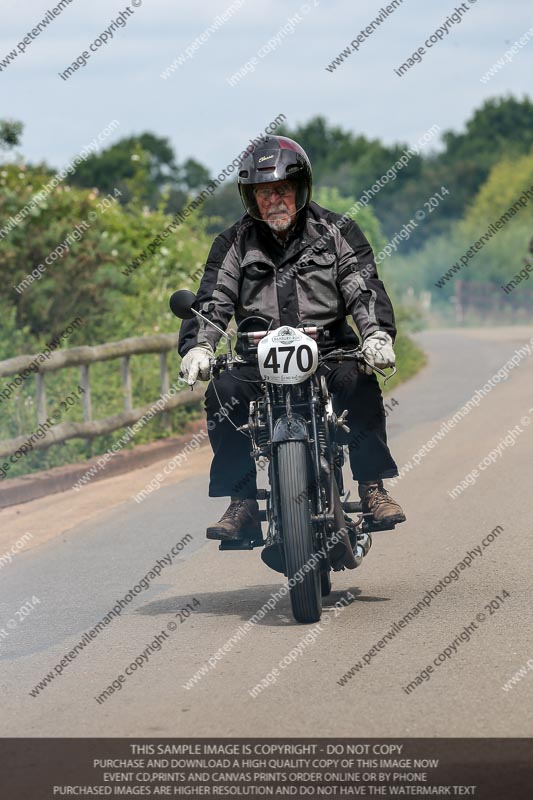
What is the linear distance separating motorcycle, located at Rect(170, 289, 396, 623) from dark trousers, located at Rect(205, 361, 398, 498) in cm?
7

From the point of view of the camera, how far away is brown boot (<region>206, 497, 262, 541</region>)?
7.61 m

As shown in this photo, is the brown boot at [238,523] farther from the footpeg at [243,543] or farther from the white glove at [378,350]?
the white glove at [378,350]

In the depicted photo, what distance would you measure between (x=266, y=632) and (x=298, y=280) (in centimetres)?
173

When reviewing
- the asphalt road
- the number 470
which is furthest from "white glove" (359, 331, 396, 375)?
the asphalt road

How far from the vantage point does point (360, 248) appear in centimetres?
768

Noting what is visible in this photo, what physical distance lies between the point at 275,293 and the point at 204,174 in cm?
9173

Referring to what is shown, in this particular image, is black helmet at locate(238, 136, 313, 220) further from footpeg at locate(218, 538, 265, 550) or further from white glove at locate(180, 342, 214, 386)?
footpeg at locate(218, 538, 265, 550)

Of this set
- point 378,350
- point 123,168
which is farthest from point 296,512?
point 123,168

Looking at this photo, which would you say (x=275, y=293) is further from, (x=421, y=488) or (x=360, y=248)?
(x=421, y=488)

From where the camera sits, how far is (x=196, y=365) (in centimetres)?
734

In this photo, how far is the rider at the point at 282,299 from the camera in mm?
7473

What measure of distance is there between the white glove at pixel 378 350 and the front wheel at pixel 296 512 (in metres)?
0.57

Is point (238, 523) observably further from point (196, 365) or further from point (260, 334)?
point (260, 334)

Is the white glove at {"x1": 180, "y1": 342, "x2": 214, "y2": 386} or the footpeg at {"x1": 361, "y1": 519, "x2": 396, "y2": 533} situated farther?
the footpeg at {"x1": 361, "y1": 519, "x2": 396, "y2": 533}
